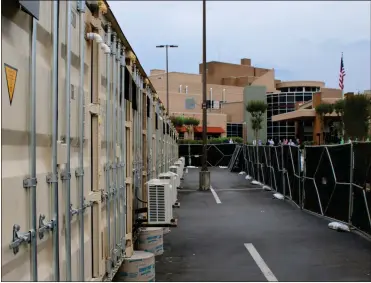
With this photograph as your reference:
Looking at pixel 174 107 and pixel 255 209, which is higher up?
pixel 174 107

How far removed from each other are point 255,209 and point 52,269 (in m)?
12.5

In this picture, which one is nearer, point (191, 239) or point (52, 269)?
point (52, 269)

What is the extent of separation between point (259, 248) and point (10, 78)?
7.59 metres

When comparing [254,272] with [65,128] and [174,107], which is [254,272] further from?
[174,107]

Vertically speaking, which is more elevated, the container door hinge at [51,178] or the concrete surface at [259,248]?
the container door hinge at [51,178]

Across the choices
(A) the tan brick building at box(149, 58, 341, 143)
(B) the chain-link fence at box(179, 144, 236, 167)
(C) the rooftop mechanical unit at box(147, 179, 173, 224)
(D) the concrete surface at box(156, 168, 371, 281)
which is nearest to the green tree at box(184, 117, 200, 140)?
(A) the tan brick building at box(149, 58, 341, 143)

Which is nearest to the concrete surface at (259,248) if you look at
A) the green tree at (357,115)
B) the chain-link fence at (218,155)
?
the green tree at (357,115)

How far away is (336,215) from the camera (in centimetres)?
1190

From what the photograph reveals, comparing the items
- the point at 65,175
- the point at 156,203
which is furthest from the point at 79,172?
the point at 156,203

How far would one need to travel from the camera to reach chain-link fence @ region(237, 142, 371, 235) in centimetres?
1027

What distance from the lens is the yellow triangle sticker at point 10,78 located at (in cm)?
240

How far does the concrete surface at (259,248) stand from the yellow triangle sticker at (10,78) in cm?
529

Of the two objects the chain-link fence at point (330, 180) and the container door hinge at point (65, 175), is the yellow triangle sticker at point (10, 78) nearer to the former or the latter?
the container door hinge at point (65, 175)

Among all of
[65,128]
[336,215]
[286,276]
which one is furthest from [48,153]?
[336,215]
